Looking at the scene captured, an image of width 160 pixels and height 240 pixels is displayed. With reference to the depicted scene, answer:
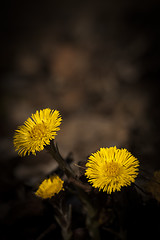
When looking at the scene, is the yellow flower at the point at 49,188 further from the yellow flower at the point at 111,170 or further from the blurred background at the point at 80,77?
the blurred background at the point at 80,77

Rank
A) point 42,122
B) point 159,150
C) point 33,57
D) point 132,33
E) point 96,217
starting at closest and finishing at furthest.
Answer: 1. point 96,217
2. point 42,122
3. point 159,150
4. point 132,33
5. point 33,57

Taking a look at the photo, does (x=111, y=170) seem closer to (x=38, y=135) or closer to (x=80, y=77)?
(x=38, y=135)

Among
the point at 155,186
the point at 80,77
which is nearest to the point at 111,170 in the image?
the point at 155,186

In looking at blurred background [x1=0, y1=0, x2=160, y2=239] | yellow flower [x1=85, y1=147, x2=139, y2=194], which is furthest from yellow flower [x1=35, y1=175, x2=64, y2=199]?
blurred background [x1=0, y1=0, x2=160, y2=239]

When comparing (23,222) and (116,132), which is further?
(116,132)

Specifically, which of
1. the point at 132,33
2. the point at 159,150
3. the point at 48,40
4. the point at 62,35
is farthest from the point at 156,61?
the point at 48,40

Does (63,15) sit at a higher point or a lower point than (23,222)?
higher

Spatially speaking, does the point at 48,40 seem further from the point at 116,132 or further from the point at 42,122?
the point at 42,122
